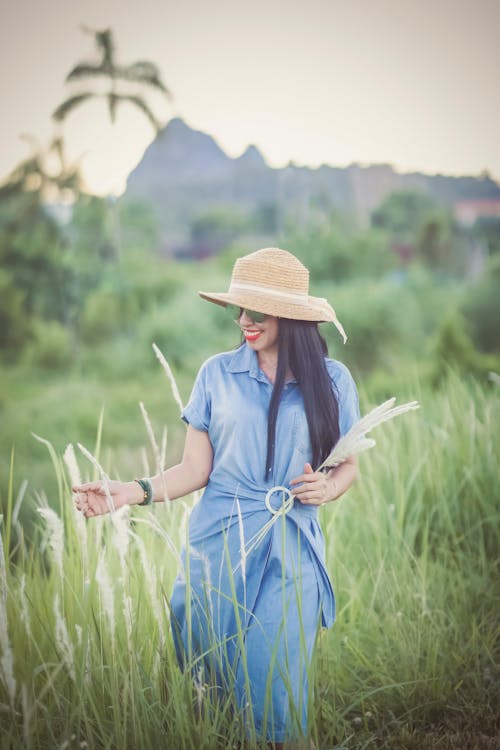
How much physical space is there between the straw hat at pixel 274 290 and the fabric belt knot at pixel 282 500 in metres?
0.39

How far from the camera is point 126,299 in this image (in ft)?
70.0

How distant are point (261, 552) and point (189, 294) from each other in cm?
1928

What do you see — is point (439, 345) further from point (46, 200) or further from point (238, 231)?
point (46, 200)

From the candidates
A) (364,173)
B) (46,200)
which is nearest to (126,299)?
(46,200)

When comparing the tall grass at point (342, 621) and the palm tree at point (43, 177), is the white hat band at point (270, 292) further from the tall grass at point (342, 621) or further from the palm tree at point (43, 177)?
the palm tree at point (43, 177)

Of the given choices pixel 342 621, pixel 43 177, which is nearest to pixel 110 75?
pixel 43 177

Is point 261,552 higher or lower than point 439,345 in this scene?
lower

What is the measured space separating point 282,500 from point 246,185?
70.4 ft

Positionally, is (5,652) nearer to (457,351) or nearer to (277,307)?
(277,307)

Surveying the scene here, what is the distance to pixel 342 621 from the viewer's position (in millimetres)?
2842

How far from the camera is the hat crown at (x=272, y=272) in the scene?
2055 millimetres

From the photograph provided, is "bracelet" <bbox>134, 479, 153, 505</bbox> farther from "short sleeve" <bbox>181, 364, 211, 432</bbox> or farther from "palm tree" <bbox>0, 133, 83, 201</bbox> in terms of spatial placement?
"palm tree" <bbox>0, 133, 83, 201</bbox>

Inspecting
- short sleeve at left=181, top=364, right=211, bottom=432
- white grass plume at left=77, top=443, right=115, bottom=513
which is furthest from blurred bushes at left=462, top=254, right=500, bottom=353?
white grass plume at left=77, top=443, right=115, bottom=513

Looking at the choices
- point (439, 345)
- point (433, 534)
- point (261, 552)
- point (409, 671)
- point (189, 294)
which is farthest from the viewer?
point (189, 294)
